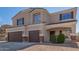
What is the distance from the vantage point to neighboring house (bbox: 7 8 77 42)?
10.5 meters

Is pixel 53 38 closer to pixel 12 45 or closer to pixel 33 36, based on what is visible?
pixel 33 36

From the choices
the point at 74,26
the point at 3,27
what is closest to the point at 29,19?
the point at 3,27

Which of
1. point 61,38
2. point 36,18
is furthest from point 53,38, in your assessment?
point 36,18

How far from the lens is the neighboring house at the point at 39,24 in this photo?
415 inches

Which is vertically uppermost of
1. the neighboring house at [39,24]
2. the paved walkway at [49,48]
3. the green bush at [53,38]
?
the neighboring house at [39,24]

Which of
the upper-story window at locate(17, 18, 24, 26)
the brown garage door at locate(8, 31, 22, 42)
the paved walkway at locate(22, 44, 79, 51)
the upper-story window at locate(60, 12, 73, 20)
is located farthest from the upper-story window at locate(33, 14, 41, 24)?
the paved walkway at locate(22, 44, 79, 51)

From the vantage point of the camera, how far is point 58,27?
415 inches

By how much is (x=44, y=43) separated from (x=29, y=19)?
1.44 metres

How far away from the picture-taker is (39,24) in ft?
35.2

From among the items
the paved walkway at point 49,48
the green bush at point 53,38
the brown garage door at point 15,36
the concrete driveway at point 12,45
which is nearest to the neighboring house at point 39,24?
the brown garage door at point 15,36

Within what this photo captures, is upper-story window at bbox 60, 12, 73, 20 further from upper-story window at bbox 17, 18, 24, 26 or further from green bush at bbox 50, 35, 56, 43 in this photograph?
upper-story window at bbox 17, 18, 24, 26

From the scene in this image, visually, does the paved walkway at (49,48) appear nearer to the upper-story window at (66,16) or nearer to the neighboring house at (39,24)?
the neighboring house at (39,24)
